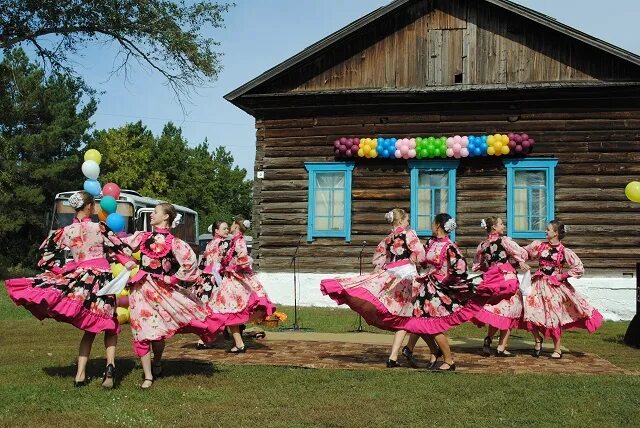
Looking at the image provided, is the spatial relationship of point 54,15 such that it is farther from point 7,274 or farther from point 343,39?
point 7,274

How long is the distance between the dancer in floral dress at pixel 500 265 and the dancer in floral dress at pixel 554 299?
261mm

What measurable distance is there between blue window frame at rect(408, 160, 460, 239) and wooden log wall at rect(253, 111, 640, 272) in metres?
0.22

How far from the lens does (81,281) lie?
7.87 metres

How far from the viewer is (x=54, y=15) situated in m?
24.0

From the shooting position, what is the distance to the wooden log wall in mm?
17953

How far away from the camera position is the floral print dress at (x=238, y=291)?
10977 millimetres

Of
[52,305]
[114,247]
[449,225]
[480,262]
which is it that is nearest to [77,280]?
[52,305]

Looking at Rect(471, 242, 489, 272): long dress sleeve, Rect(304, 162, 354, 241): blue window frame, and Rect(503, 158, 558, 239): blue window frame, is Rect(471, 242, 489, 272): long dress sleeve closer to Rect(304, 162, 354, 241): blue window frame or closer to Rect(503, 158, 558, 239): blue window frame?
Rect(503, 158, 558, 239): blue window frame

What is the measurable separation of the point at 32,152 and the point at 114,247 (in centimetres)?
4066

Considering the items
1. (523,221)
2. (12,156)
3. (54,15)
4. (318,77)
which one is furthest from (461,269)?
(12,156)

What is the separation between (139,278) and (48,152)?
4082cm

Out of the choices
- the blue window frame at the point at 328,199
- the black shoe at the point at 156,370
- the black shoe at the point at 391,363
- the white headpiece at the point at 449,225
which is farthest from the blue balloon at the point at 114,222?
the blue window frame at the point at 328,199

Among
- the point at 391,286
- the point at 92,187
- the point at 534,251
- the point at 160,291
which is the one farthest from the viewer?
the point at 534,251

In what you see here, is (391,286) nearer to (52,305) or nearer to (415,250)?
(415,250)
